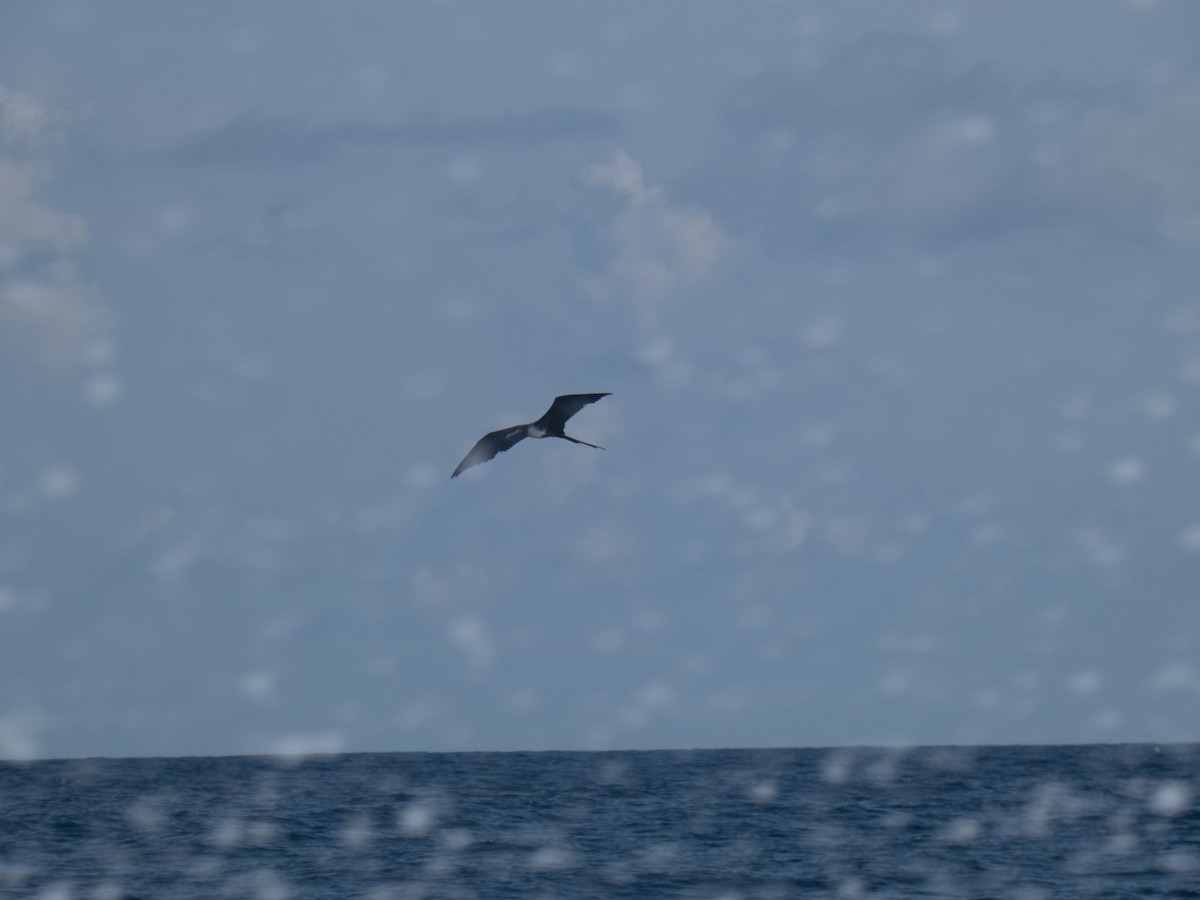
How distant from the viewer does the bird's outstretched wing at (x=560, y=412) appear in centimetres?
1795

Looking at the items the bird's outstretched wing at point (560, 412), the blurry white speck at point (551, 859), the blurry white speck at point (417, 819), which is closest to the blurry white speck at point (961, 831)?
the blurry white speck at point (551, 859)

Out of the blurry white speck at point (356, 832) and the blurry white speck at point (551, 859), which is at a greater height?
the blurry white speck at point (356, 832)

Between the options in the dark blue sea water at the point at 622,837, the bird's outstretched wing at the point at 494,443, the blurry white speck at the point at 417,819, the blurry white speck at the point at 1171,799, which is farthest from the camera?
the blurry white speck at the point at 1171,799

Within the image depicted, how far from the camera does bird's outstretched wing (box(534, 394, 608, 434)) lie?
1795 centimetres

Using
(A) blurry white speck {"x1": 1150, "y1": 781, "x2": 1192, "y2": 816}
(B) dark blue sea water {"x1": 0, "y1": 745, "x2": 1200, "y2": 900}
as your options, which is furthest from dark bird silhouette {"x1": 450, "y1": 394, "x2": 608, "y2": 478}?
(A) blurry white speck {"x1": 1150, "y1": 781, "x2": 1192, "y2": 816}

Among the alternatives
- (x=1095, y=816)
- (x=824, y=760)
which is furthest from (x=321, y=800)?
(x=824, y=760)

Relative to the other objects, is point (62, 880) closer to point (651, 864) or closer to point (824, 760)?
point (651, 864)

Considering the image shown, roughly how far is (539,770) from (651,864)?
1544 inches

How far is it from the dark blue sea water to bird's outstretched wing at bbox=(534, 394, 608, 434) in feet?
31.8

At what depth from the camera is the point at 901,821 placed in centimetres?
3619

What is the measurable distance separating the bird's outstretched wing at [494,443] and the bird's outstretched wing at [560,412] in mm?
A: 318

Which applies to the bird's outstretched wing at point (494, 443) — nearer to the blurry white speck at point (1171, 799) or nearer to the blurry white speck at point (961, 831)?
the blurry white speck at point (961, 831)

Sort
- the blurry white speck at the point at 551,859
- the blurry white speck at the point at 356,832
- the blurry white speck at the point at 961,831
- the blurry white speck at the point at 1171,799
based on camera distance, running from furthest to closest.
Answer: the blurry white speck at the point at 1171,799, the blurry white speck at the point at 356,832, the blurry white speck at the point at 961,831, the blurry white speck at the point at 551,859

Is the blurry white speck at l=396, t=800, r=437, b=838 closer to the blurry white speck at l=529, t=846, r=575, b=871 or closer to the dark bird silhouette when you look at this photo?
the blurry white speck at l=529, t=846, r=575, b=871
